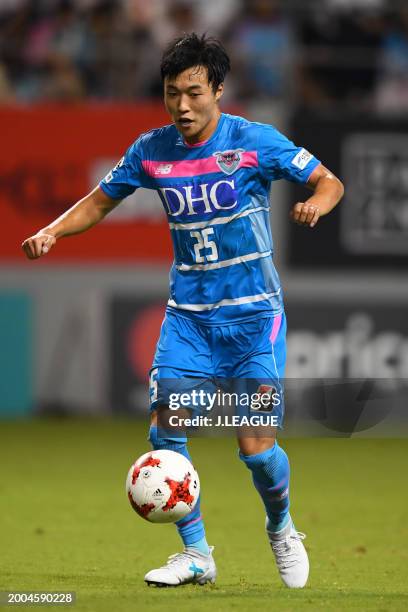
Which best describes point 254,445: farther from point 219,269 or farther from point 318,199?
point 318,199

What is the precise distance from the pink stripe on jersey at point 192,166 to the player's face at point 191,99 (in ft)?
0.47

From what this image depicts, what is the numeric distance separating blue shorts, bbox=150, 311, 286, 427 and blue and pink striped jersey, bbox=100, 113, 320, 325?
61 mm

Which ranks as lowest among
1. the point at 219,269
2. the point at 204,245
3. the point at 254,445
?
the point at 254,445

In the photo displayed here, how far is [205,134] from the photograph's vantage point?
238 inches

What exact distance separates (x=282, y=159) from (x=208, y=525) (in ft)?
10.7

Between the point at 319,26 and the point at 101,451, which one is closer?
the point at 101,451

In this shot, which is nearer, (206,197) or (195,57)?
(195,57)

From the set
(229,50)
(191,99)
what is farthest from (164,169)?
(229,50)

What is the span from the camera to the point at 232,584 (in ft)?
20.5

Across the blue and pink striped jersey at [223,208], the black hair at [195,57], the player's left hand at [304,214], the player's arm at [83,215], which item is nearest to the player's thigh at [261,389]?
the blue and pink striped jersey at [223,208]

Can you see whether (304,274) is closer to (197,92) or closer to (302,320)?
(302,320)

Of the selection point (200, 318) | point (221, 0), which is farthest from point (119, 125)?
point (200, 318)

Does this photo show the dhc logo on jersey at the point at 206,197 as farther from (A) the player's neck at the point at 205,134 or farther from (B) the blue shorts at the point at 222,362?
(B) the blue shorts at the point at 222,362

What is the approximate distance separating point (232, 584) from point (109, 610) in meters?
1.14
